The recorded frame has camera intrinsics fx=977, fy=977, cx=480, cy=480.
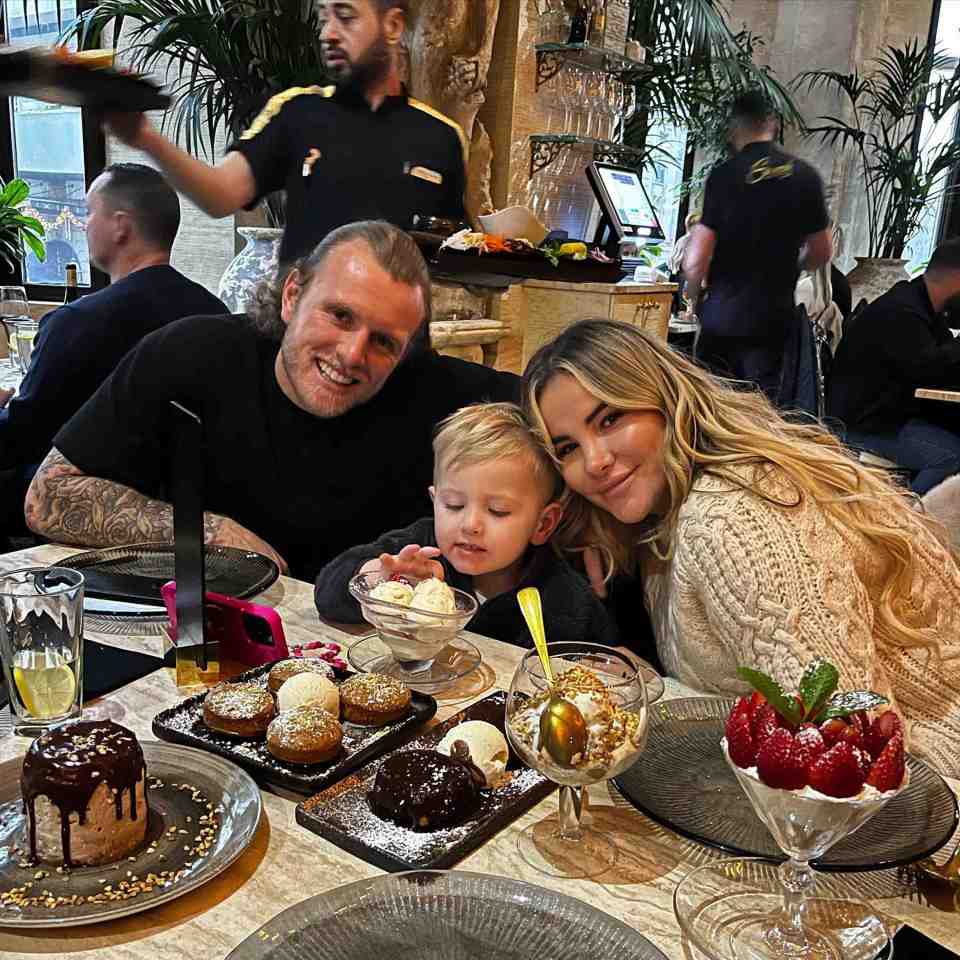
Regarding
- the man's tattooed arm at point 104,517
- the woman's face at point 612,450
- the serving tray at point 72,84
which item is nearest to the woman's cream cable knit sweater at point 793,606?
the woman's face at point 612,450

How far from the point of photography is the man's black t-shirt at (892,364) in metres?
4.48

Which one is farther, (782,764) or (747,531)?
(747,531)

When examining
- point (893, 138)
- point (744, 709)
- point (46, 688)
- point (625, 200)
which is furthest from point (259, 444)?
point (893, 138)

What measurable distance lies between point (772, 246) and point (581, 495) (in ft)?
10.4

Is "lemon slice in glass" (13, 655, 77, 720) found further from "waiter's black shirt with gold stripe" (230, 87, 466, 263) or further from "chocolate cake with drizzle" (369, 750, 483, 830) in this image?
"waiter's black shirt with gold stripe" (230, 87, 466, 263)

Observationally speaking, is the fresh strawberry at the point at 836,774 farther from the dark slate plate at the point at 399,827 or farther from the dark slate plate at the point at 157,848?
the dark slate plate at the point at 157,848

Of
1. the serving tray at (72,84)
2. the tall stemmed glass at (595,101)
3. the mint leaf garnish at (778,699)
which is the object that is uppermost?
the tall stemmed glass at (595,101)

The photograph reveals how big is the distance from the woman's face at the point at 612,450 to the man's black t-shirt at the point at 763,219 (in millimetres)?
3211

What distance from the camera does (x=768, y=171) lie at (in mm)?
4520

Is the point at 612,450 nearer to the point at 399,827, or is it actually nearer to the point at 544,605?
the point at 544,605

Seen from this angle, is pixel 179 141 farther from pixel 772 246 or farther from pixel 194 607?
pixel 194 607

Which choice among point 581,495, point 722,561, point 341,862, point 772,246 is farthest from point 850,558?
point 772,246

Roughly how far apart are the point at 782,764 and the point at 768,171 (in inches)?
163

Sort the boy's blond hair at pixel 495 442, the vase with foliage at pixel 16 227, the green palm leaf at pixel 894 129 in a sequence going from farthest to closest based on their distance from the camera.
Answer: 1. the green palm leaf at pixel 894 129
2. the vase with foliage at pixel 16 227
3. the boy's blond hair at pixel 495 442
